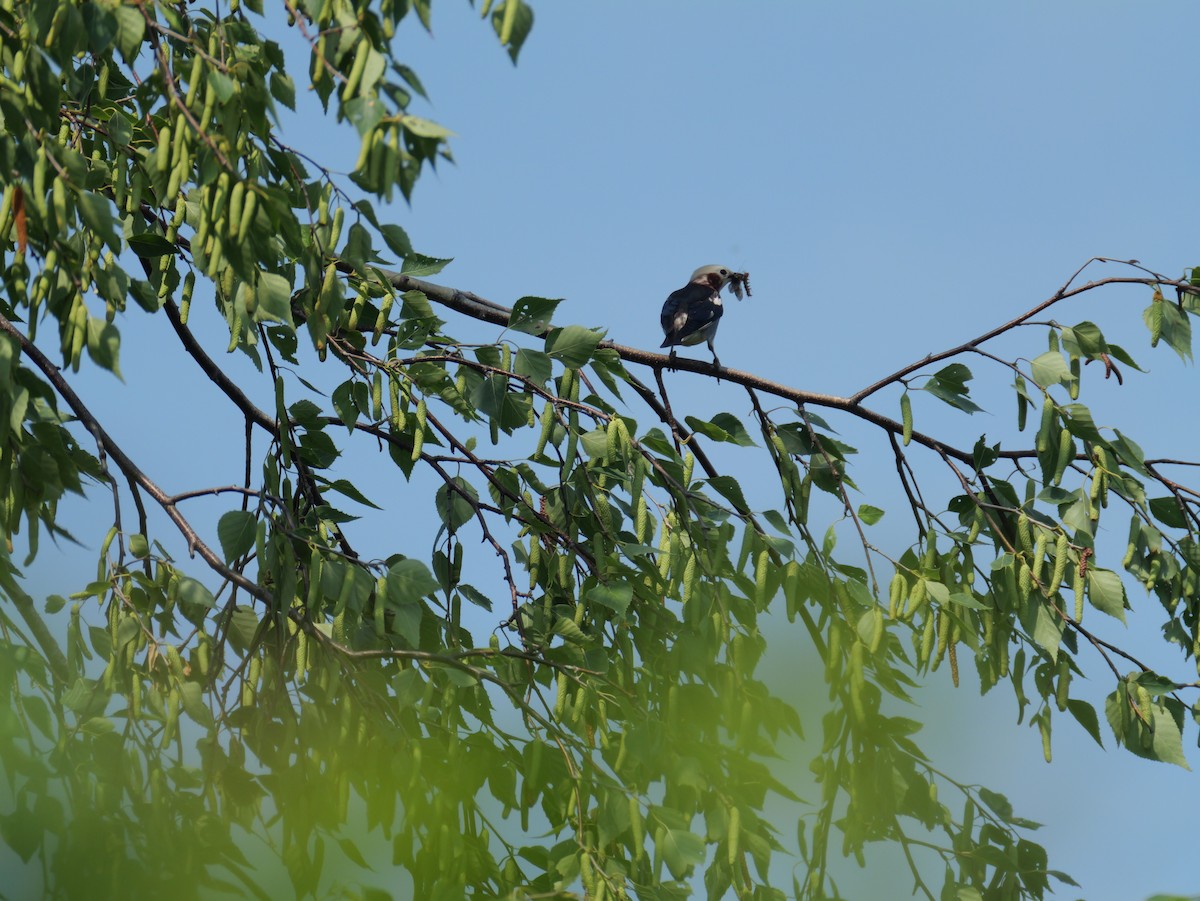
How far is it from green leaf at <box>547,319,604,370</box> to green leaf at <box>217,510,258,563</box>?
3.45ft

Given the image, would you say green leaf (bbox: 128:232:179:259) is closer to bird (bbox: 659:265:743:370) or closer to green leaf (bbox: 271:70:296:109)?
green leaf (bbox: 271:70:296:109)

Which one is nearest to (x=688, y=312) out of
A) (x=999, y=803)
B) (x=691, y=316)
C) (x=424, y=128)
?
(x=691, y=316)

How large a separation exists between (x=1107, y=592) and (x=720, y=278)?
14.1 feet

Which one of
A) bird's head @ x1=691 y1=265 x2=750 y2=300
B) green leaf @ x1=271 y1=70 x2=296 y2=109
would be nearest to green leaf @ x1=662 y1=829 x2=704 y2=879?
green leaf @ x1=271 y1=70 x2=296 y2=109

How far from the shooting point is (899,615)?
3.98 m

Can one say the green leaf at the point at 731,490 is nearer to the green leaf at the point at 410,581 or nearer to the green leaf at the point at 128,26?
the green leaf at the point at 410,581

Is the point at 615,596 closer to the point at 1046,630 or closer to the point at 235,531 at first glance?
the point at 235,531

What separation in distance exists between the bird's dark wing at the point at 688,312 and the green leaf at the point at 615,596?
269 cm

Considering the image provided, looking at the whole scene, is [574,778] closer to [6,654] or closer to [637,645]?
[637,645]

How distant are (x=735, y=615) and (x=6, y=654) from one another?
220 centimetres

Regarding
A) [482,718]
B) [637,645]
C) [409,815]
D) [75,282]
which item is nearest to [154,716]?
[409,815]

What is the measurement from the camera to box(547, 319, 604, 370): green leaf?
157 inches

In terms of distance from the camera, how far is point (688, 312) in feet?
22.0

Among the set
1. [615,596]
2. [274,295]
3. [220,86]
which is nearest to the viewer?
[220,86]
